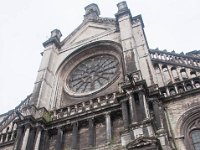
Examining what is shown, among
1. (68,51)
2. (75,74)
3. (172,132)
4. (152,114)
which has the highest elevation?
(68,51)

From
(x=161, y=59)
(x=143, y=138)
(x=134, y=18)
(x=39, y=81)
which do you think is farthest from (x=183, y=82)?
(x=39, y=81)

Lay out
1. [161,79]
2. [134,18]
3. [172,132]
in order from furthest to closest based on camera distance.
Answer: [134,18] < [161,79] < [172,132]

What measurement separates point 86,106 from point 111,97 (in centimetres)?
137

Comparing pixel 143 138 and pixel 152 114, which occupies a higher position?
pixel 152 114

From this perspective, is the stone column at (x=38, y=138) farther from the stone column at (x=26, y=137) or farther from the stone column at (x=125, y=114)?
the stone column at (x=125, y=114)

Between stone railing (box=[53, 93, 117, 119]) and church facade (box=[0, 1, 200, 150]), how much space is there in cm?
5

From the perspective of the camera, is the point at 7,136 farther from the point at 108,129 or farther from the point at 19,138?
the point at 108,129

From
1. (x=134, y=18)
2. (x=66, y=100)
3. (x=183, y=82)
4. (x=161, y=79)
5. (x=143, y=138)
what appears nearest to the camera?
(x=143, y=138)

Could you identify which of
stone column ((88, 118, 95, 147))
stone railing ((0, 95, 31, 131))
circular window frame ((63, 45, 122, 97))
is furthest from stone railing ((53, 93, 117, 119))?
stone railing ((0, 95, 31, 131))

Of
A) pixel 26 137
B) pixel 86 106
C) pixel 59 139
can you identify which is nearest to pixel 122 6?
pixel 86 106

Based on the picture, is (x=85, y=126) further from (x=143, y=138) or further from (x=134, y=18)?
(x=134, y=18)

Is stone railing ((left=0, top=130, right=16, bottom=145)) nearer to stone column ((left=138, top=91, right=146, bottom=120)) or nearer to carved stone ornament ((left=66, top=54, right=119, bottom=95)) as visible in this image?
carved stone ornament ((left=66, top=54, right=119, bottom=95))

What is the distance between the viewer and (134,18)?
2044 centimetres

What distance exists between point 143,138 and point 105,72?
8270 millimetres
